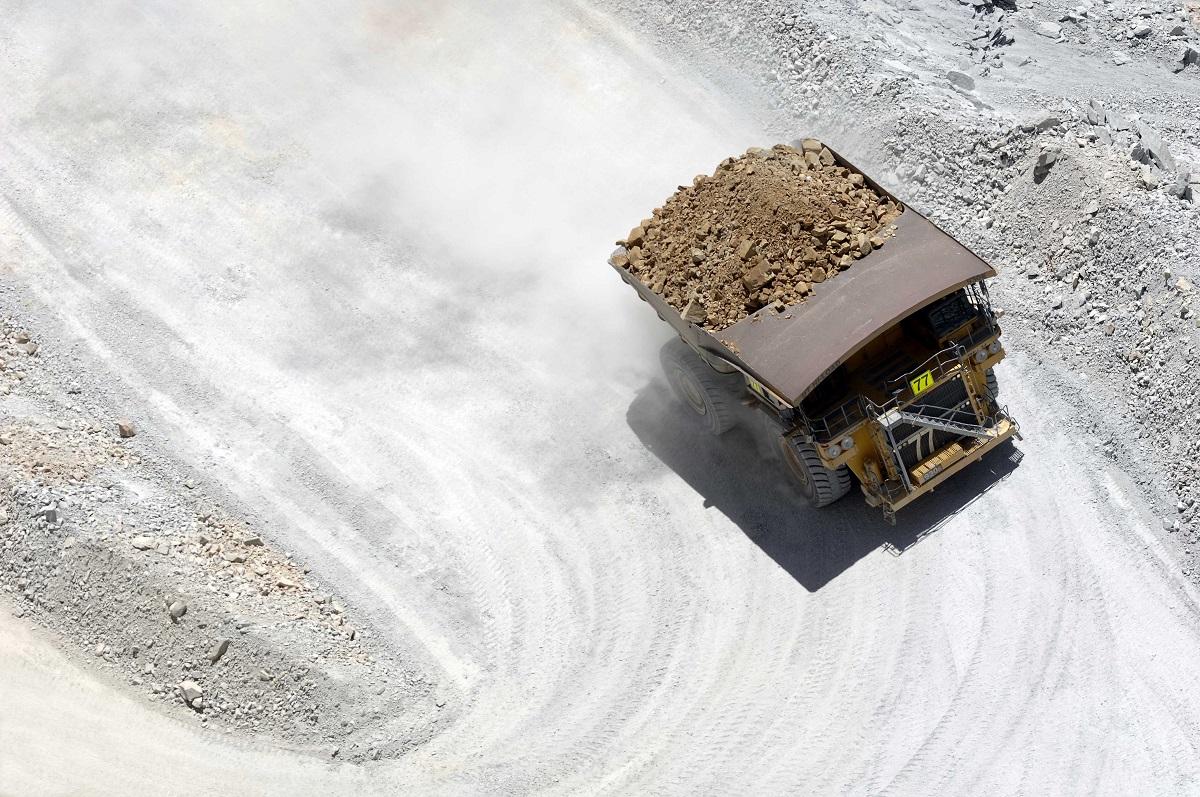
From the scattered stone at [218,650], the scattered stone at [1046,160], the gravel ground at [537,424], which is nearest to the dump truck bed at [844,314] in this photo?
the gravel ground at [537,424]

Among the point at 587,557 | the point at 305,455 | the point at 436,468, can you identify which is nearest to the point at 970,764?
the point at 587,557

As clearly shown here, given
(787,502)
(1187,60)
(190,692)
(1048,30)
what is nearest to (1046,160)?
(1048,30)

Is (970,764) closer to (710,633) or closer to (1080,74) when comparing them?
(710,633)

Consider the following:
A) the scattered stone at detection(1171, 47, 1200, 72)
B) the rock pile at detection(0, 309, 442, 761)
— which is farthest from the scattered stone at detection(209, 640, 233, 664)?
the scattered stone at detection(1171, 47, 1200, 72)

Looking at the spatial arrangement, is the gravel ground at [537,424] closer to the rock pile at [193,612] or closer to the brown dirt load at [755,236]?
the rock pile at [193,612]

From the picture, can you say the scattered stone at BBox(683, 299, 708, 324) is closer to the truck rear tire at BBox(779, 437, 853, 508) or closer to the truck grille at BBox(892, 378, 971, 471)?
the truck rear tire at BBox(779, 437, 853, 508)
